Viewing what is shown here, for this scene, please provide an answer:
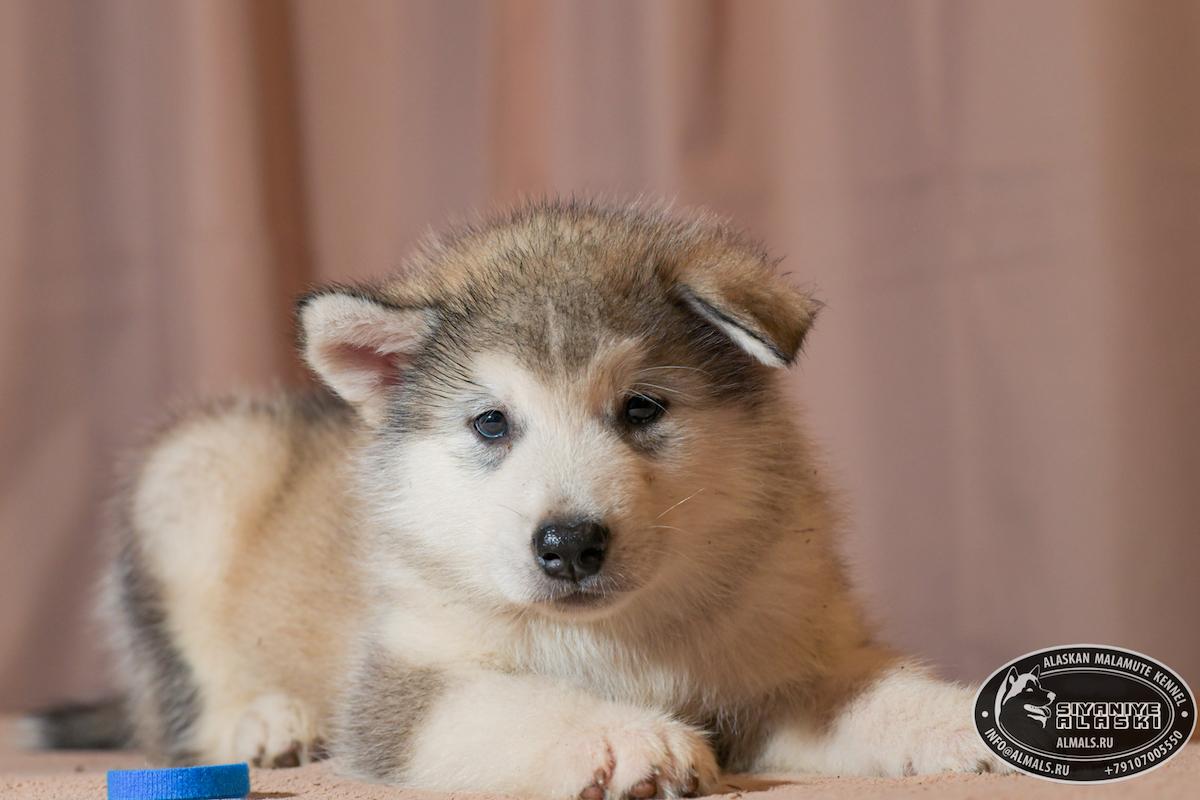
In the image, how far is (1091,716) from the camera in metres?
2.23

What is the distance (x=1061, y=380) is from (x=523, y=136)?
2.03 m

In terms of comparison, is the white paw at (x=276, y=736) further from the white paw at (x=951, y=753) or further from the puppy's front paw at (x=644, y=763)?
the white paw at (x=951, y=753)

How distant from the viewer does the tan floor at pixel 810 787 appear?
80.0 inches

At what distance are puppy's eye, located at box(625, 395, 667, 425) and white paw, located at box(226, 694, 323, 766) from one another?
1232 mm

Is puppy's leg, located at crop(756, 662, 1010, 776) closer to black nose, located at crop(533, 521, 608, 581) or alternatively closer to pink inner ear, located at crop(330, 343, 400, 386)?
black nose, located at crop(533, 521, 608, 581)

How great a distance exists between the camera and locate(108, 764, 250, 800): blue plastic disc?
7.45 feet

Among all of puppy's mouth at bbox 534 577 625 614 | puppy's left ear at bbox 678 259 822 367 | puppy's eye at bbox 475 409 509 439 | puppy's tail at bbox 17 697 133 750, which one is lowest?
puppy's tail at bbox 17 697 133 750

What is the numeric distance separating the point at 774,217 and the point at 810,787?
2.67m

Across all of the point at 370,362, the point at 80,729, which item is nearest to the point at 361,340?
the point at 370,362

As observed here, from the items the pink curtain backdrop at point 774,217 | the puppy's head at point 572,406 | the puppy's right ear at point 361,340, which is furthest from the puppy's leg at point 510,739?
the pink curtain backdrop at point 774,217

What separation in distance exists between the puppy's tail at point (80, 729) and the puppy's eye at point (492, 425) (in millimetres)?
1745

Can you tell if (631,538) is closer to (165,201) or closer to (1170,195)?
(1170,195)

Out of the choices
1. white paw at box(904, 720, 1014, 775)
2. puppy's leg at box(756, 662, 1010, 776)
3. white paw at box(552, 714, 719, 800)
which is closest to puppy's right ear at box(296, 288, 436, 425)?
white paw at box(552, 714, 719, 800)

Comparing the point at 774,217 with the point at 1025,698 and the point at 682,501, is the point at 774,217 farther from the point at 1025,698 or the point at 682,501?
the point at 1025,698
